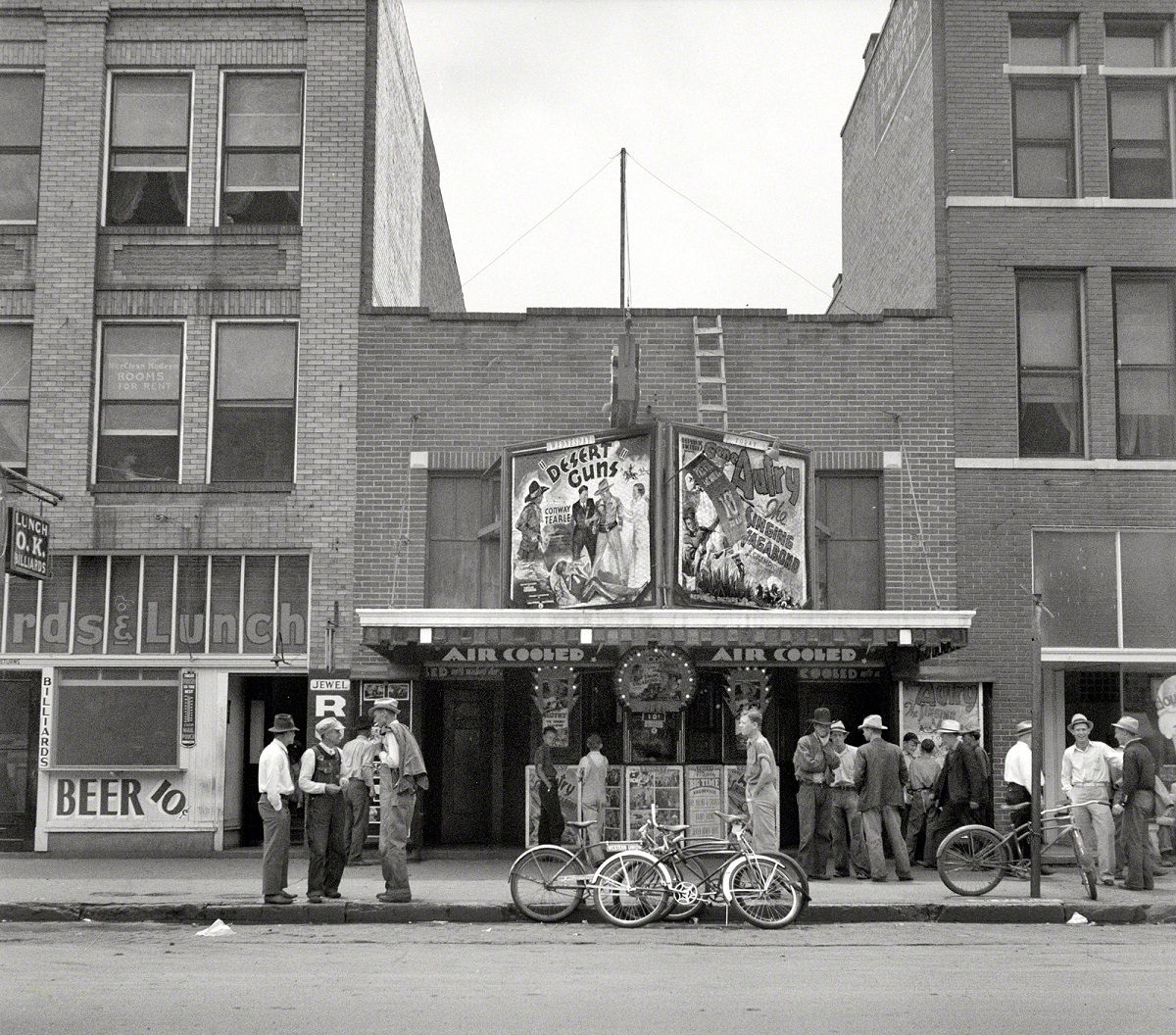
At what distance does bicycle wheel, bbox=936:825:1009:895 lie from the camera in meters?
14.4

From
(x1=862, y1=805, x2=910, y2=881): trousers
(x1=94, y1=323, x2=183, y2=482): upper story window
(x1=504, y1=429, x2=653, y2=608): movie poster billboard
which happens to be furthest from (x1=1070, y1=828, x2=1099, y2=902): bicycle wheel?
(x1=94, y1=323, x2=183, y2=482): upper story window

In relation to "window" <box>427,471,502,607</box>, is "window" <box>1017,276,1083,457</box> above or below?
above

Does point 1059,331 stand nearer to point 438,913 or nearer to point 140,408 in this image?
point 438,913

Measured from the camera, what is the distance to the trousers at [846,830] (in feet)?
53.5

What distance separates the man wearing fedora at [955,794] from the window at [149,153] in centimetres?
1203

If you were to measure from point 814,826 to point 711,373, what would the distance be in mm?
6241

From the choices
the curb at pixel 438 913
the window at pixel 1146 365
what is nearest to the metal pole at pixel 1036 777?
the curb at pixel 438 913

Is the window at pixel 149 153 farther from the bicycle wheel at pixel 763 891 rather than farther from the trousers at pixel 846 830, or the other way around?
the bicycle wheel at pixel 763 891

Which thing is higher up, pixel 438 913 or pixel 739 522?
pixel 739 522

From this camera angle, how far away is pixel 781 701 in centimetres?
1984

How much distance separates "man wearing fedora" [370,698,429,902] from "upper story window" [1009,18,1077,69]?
1250cm

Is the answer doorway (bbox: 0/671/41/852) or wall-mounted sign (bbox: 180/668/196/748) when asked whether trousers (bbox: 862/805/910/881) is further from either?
doorway (bbox: 0/671/41/852)

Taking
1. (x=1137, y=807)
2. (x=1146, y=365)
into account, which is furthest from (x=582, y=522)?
(x=1146, y=365)

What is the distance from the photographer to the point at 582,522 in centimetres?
1794
